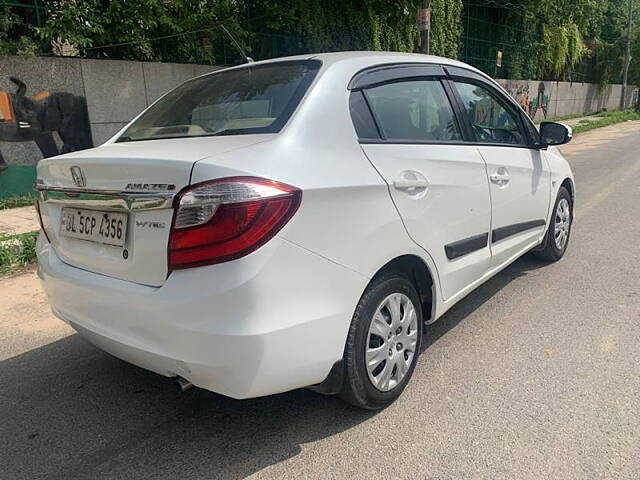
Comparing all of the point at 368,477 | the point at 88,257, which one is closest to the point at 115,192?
the point at 88,257

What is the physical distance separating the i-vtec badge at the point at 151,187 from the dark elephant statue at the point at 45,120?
6474mm

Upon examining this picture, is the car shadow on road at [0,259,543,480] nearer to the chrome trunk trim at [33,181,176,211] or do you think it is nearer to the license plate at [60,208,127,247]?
the license plate at [60,208,127,247]

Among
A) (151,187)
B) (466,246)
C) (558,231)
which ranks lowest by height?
(558,231)

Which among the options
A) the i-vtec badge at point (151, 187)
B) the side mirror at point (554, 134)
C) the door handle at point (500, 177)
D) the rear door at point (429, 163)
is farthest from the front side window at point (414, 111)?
the side mirror at point (554, 134)

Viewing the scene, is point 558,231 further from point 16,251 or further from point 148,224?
point 16,251

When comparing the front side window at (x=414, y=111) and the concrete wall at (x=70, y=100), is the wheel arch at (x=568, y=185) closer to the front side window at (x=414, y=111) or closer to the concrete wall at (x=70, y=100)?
the front side window at (x=414, y=111)

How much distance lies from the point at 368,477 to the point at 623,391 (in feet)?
4.92

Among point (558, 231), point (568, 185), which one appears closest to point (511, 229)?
point (558, 231)

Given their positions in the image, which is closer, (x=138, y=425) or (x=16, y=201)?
(x=138, y=425)

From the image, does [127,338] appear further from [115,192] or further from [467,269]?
[467,269]

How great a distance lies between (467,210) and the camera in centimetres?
309

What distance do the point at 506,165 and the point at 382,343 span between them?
67.9 inches

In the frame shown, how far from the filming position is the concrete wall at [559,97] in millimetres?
22250

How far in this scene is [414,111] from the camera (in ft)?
9.80
